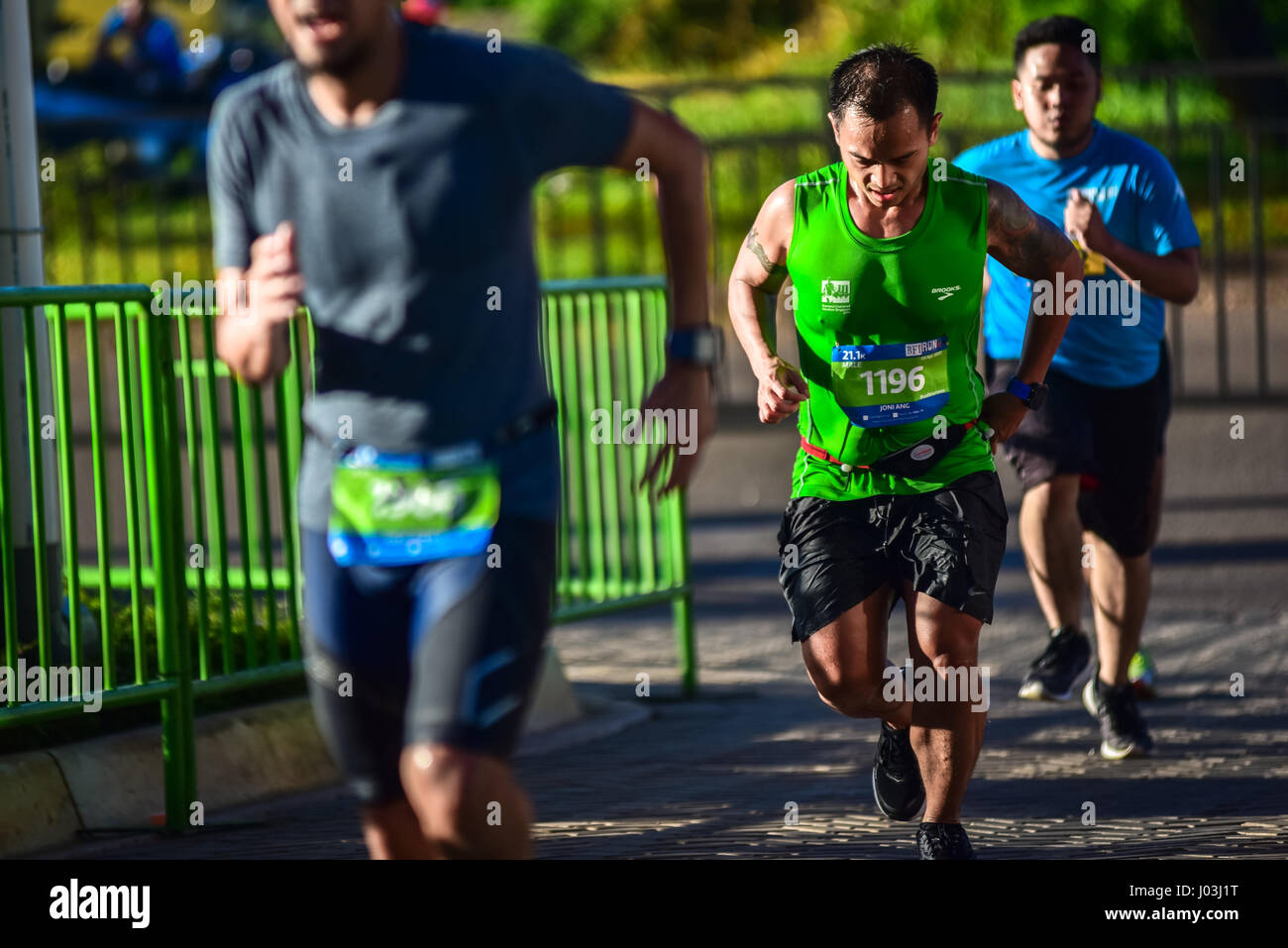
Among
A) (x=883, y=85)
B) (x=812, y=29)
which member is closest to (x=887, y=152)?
(x=883, y=85)

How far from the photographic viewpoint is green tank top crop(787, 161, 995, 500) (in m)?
5.03

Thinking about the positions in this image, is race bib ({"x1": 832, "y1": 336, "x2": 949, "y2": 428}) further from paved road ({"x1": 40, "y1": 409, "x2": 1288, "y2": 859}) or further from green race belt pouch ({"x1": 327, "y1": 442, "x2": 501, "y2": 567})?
green race belt pouch ({"x1": 327, "y1": 442, "x2": 501, "y2": 567})

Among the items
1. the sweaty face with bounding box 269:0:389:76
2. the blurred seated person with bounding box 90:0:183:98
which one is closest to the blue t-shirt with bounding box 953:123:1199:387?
the sweaty face with bounding box 269:0:389:76

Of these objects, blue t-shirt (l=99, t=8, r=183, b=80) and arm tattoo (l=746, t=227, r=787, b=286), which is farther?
blue t-shirt (l=99, t=8, r=183, b=80)

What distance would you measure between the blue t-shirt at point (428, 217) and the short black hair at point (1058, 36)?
3346 mm

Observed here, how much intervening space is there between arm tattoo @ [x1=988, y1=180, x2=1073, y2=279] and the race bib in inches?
12.0

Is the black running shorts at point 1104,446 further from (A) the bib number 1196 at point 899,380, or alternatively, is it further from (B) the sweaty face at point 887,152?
(B) the sweaty face at point 887,152

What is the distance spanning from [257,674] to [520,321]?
290 cm

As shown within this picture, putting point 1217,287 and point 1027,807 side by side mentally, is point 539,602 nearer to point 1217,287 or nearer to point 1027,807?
point 1027,807

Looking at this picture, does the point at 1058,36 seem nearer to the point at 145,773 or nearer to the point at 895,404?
the point at 895,404

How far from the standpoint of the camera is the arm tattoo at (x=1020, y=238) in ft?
16.9

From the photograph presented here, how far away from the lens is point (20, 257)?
646cm

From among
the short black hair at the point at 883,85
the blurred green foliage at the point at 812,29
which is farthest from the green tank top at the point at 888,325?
the blurred green foliage at the point at 812,29
